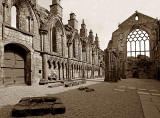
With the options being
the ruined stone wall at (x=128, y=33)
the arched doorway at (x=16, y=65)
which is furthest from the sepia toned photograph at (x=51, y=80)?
the ruined stone wall at (x=128, y=33)

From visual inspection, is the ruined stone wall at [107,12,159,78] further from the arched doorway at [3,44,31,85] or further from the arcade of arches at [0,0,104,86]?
the arched doorway at [3,44,31,85]

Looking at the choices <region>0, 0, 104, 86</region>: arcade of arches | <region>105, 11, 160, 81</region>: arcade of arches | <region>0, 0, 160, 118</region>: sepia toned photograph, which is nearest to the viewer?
<region>0, 0, 160, 118</region>: sepia toned photograph

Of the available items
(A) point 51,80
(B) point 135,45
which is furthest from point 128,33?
(A) point 51,80

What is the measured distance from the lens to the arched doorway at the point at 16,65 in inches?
367

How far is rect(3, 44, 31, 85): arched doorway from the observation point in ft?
30.6

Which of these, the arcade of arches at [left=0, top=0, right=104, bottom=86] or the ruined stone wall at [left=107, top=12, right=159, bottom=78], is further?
the ruined stone wall at [left=107, top=12, right=159, bottom=78]

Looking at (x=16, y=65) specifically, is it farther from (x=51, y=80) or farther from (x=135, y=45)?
(x=135, y=45)

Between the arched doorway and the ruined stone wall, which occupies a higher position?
the ruined stone wall

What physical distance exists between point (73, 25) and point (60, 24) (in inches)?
194

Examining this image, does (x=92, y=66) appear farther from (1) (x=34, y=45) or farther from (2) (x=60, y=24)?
(1) (x=34, y=45)

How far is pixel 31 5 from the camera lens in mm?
11266

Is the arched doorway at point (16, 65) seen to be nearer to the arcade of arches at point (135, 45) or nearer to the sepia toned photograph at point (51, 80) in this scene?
the sepia toned photograph at point (51, 80)

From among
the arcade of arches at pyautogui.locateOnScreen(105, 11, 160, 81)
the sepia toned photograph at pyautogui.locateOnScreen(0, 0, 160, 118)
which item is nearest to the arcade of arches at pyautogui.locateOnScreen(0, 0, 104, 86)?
the sepia toned photograph at pyautogui.locateOnScreen(0, 0, 160, 118)

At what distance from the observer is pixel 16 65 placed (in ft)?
33.0
